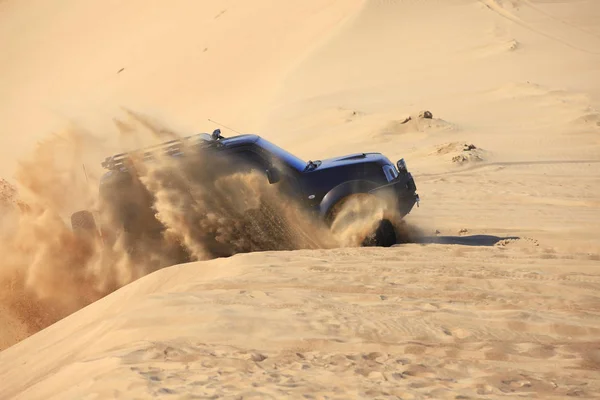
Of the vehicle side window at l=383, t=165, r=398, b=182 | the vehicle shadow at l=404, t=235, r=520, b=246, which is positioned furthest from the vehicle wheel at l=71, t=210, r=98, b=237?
the vehicle shadow at l=404, t=235, r=520, b=246

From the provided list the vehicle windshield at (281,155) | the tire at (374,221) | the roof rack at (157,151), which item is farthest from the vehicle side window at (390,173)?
the roof rack at (157,151)

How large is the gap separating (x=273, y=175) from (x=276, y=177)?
47 millimetres

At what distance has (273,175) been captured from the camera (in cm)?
866

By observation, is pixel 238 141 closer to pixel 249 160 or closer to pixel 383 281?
pixel 249 160

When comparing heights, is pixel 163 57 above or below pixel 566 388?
above

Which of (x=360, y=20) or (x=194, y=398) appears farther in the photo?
(x=360, y=20)

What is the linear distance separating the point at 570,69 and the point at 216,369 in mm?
23954

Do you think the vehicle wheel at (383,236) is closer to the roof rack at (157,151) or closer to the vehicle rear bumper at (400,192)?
the vehicle rear bumper at (400,192)

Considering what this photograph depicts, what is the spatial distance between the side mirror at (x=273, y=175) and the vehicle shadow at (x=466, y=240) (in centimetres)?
203

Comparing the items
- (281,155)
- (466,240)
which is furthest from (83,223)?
(466,240)

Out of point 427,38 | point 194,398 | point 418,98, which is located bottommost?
point 194,398

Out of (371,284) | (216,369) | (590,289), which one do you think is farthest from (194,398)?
(590,289)

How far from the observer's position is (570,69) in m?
26.1

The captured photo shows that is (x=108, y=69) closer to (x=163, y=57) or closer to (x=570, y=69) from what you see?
(x=163, y=57)
